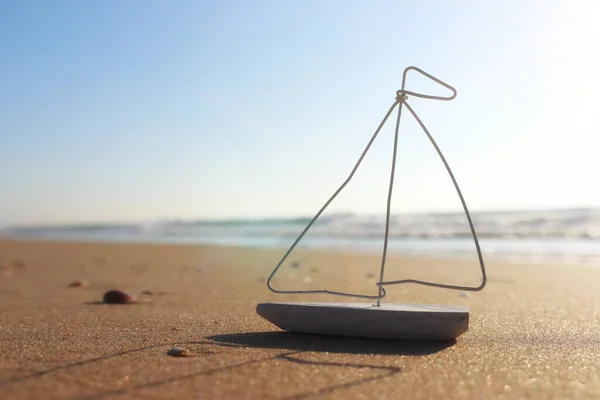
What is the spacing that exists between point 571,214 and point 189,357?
26.9 metres

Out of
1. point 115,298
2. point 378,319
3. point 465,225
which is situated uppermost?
point 465,225

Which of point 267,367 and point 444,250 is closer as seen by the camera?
point 267,367

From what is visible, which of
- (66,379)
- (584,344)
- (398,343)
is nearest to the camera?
(66,379)

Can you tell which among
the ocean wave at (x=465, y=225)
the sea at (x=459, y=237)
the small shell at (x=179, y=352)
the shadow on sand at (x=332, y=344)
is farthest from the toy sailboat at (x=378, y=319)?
the ocean wave at (x=465, y=225)

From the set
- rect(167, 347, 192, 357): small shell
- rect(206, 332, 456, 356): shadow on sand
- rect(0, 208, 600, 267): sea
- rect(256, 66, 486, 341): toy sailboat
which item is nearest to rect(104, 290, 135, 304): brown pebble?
rect(206, 332, 456, 356): shadow on sand

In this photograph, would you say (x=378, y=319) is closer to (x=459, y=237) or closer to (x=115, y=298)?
(x=115, y=298)

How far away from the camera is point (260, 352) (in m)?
3.10

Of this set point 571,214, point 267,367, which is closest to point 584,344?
point 267,367

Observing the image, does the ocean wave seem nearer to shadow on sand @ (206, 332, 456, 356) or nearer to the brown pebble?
the brown pebble

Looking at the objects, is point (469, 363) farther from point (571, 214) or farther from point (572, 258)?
point (571, 214)

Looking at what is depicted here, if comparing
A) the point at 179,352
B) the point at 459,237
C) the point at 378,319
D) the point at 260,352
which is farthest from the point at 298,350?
the point at 459,237

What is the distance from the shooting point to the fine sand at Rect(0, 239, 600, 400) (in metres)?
2.49

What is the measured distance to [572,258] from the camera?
12609 mm

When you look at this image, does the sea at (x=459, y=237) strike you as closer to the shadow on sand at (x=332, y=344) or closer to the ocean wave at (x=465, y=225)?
the ocean wave at (x=465, y=225)
